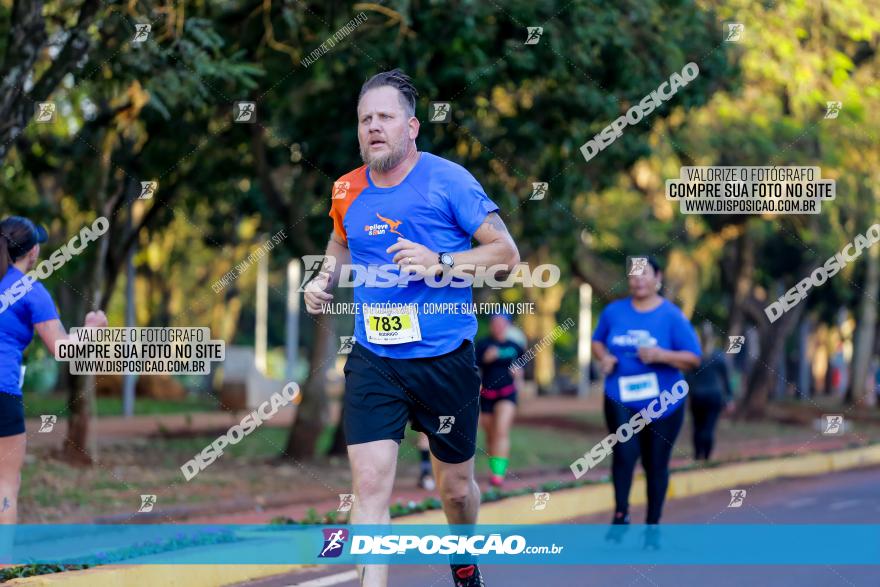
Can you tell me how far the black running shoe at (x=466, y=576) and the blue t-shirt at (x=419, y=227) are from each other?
1067 mm

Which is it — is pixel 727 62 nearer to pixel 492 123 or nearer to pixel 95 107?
pixel 492 123

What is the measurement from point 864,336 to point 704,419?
1563 cm

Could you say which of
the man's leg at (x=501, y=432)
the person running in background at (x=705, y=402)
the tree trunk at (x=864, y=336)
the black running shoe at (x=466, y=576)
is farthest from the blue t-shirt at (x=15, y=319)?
the tree trunk at (x=864, y=336)

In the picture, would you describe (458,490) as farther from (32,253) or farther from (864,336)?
(864,336)

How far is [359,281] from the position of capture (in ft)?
19.6

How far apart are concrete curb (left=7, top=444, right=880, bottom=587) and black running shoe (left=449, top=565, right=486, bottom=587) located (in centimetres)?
190

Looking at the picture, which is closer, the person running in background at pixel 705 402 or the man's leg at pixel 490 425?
the man's leg at pixel 490 425

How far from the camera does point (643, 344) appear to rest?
31.3 feet

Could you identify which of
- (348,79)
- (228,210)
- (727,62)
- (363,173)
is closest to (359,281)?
(363,173)

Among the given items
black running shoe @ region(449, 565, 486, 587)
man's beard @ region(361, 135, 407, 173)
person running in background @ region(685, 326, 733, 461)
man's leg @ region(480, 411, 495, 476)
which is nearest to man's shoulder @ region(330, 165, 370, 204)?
man's beard @ region(361, 135, 407, 173)

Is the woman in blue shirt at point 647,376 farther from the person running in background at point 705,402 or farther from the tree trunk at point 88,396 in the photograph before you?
the person running in background at point 705,402

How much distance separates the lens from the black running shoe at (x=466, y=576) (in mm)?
6293

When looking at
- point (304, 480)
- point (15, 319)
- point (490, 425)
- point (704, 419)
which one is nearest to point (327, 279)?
point (15, 319)

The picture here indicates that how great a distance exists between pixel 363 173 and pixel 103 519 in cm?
597
